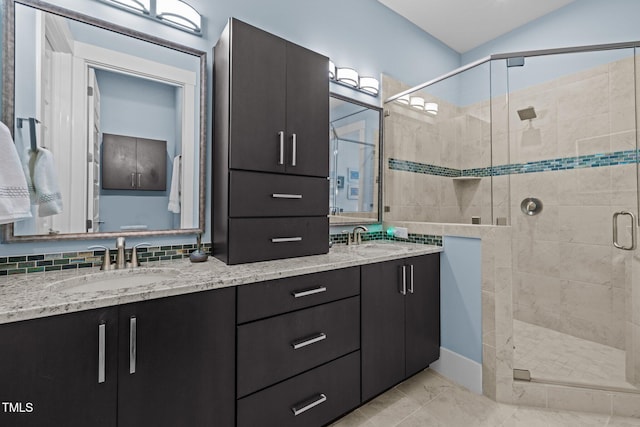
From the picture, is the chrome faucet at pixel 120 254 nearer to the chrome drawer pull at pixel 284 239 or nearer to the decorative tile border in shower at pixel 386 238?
the chrome drawer pull at pixel 284 239

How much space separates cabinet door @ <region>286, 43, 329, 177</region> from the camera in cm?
165

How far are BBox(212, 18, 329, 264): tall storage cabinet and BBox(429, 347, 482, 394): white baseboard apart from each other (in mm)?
1202

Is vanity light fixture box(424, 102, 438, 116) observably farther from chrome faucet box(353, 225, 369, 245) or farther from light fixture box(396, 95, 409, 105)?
chrome faucet box(353, 225, 369, 245)

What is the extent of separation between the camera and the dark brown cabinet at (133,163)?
141 centimetres

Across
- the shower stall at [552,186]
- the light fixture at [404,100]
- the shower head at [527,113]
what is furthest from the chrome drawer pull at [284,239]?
the shower head at [527,113]

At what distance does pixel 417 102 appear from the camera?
99.0 inches

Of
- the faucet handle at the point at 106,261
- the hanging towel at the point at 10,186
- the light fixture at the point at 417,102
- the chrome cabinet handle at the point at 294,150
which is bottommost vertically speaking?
the faucet handle at the point at 106,261

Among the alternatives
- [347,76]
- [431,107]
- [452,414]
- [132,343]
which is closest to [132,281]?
[132,343]

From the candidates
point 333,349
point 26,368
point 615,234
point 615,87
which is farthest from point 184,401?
point 615,87

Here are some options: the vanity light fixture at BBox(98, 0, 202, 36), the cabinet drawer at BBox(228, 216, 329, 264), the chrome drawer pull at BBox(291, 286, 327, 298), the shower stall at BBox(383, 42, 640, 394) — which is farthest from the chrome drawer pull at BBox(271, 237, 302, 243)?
the vanity light fixture at BBox(98, 0, 202, 36)

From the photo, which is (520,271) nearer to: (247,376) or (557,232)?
(557,232)

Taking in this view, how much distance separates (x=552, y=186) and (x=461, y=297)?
118cm

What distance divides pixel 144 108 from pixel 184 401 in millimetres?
1382

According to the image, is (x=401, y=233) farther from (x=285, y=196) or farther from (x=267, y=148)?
(x=267, y=148)
